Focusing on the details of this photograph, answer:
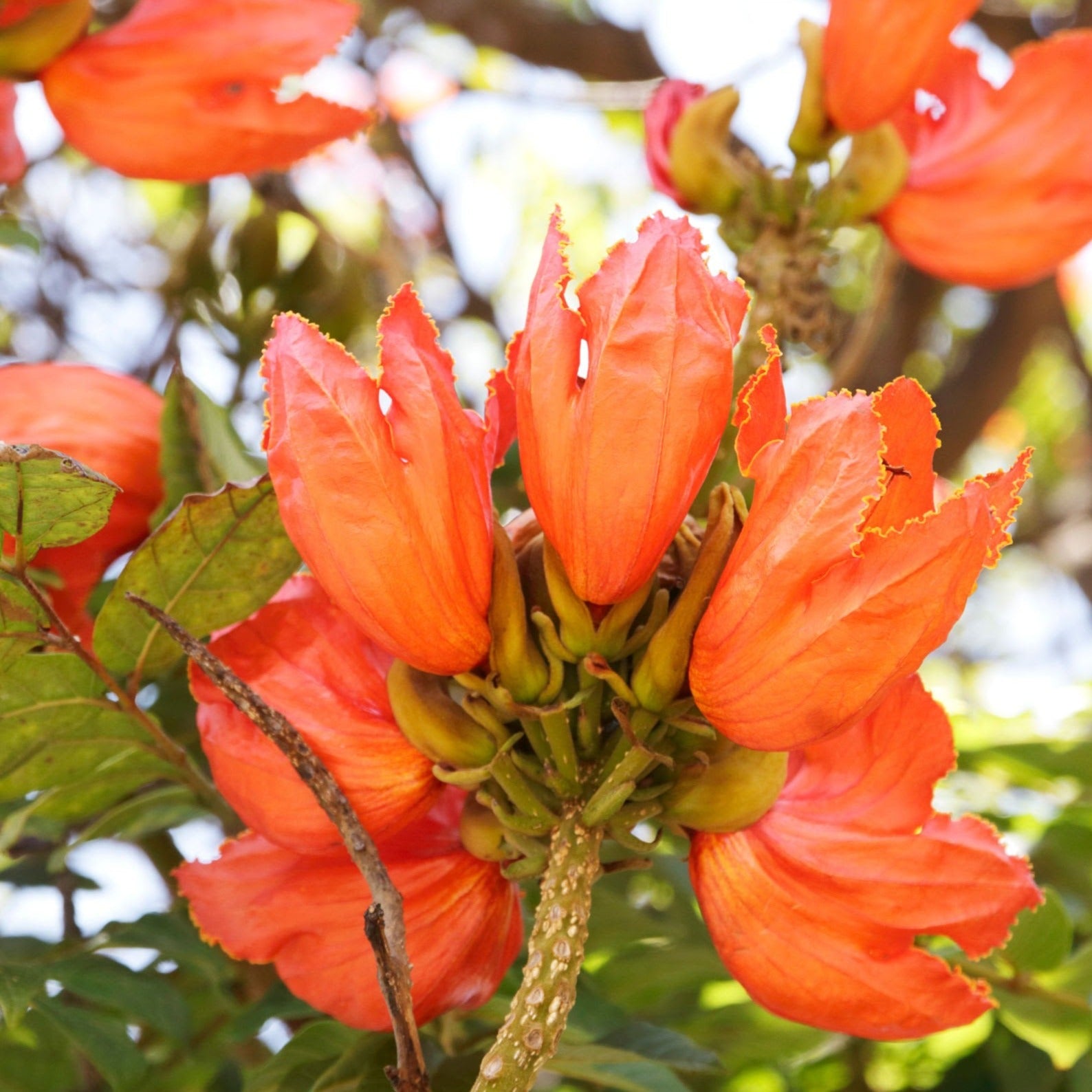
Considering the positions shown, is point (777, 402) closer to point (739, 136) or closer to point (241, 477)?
point (241, 477)

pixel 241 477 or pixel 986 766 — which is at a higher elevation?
pixel 241 477

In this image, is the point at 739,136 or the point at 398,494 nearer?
the point at 398,494

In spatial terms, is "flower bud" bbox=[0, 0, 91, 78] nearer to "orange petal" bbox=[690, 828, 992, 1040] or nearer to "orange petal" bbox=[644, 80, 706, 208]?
"orange petal" bbox=[644, 80, 706, 208]

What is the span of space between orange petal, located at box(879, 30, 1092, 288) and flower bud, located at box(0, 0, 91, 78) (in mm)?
626

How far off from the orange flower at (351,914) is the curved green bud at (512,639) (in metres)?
0.12

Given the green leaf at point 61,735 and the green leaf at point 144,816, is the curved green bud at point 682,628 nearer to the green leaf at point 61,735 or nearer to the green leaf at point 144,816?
the green leaf at point 61,735

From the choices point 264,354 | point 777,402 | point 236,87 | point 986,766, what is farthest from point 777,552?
point 986,766

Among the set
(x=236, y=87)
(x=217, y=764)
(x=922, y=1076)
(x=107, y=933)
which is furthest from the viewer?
(x=922, y=1076)

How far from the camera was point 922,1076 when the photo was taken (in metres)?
1.11

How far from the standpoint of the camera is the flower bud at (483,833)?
0.66 metres

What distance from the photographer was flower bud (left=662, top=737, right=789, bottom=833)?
2.06 feet

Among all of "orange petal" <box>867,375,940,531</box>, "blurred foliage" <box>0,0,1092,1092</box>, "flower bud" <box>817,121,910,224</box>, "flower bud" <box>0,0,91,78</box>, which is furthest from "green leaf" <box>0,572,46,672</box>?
"flower bud" <box>817,121,910,224</box>

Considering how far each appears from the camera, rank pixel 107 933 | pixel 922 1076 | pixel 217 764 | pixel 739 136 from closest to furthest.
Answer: pixel 217 764 < pixel 107 933 < pixel 922 1076 < pixel 739 136

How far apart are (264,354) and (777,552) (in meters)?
0.25
